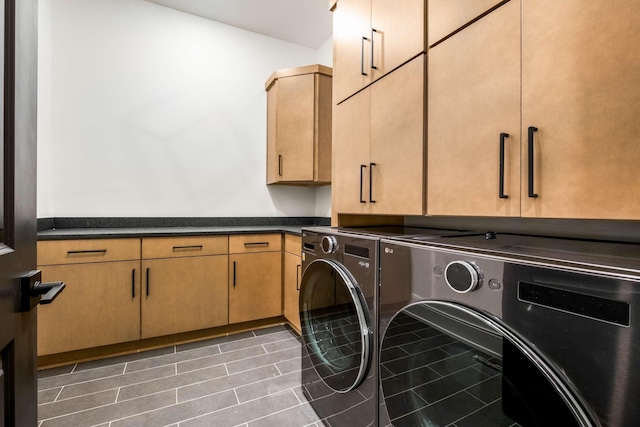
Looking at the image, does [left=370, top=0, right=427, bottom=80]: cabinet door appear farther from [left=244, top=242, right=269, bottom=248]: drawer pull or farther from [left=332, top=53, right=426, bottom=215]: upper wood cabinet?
[left=244, top=242, right=269, bottom=248]: drawer pull

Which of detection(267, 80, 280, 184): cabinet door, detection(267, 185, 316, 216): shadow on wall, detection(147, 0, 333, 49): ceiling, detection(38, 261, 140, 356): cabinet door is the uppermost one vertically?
detection(147, 0, 333, 49): ceiling

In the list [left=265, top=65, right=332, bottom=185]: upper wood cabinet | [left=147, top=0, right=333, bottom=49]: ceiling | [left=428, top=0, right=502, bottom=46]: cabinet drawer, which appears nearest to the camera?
[left=428, top=0, right=502, bottom=46]: cabinet drawer

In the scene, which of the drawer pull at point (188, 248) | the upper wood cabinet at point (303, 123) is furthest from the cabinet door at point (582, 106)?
the drawer pull at point (188, 248)

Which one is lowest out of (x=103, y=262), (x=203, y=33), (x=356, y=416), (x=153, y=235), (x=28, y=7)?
(x=356, y=416)

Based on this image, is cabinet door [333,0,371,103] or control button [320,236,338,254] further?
cabinet door [333,0,371,103]

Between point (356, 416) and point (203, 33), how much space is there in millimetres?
3222

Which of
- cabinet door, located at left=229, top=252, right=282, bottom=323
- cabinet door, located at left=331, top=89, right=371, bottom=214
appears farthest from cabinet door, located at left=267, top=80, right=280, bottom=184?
cabinet door, located at left=331, top=89, right=371, bottom=214

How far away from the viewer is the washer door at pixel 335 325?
45.3 inches

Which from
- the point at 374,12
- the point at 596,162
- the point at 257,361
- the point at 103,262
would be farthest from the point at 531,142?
the point at 103,262

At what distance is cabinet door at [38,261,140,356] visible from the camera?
189 cm

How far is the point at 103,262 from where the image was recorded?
200 centimetres

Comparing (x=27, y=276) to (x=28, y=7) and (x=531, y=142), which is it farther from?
(x=531, y=142)

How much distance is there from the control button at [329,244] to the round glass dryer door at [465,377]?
445 millimetres

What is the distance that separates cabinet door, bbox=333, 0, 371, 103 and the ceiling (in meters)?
0.98
